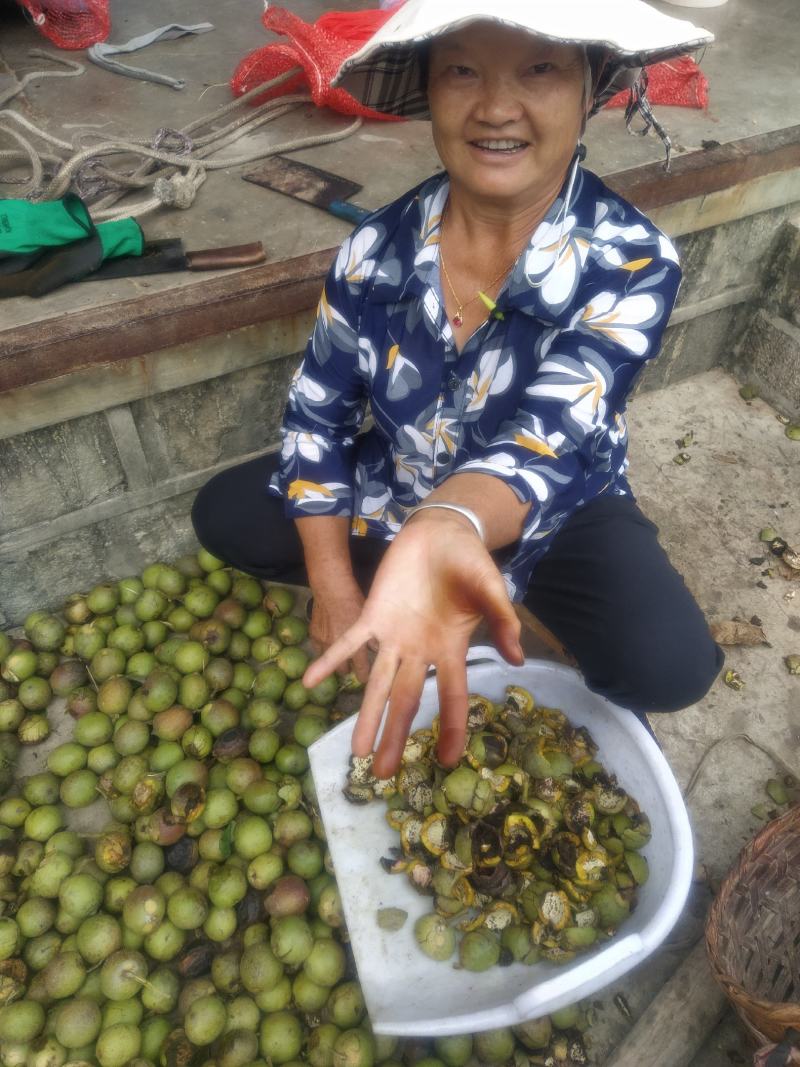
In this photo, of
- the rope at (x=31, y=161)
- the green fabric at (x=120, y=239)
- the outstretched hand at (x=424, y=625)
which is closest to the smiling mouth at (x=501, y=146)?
the outstretched hand at (x=424, y=625)

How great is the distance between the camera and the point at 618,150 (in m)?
3.30

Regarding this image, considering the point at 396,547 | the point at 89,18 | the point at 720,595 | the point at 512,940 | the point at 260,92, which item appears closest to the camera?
the point at 396,547

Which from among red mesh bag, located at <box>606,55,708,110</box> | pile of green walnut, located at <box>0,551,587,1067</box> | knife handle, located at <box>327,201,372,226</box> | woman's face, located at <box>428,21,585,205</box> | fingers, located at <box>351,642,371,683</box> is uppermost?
woman's face, located at <box>428,21,585,205</box>

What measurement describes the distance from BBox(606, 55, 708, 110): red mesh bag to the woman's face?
2339 millimetres

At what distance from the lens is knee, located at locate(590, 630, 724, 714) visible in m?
2.13

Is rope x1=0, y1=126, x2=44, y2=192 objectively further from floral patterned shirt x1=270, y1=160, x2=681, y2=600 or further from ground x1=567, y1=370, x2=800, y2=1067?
ground x1=567, y1=370, x2=800, y2=1067

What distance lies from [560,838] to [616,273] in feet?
5.01

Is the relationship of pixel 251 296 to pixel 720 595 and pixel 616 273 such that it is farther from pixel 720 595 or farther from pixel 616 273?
pixel 720 595

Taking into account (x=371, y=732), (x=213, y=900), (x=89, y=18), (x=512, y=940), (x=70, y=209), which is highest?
(x=89, y=18)

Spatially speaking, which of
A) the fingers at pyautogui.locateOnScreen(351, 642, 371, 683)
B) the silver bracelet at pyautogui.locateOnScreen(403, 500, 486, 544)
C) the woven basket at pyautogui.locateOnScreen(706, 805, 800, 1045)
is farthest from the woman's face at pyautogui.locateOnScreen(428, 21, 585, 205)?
the woven basket at pyautogui.locateOnScreen(706, 805, 800, 1045)

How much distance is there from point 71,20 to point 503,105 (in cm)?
343

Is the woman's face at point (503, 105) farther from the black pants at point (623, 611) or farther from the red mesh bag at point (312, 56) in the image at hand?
the red mesh bag at point (312, 56)

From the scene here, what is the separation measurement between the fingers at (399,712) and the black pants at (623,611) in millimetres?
999

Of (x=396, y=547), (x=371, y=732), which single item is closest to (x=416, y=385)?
(x=396, y=547)
